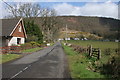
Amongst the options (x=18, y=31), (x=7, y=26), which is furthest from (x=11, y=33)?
(x=18, y=31)

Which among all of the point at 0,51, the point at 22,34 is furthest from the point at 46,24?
the point at 0,51

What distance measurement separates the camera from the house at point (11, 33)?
108 feet

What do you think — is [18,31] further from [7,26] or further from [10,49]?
[10,49]

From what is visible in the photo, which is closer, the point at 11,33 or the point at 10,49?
the point at 10,49

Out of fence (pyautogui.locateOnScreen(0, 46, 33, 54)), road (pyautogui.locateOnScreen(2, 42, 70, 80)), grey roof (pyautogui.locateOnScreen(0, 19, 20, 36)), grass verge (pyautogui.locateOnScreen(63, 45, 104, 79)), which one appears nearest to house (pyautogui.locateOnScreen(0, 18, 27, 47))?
grey roof (pyautogui.locateOnScreen(0, 19, 20, 36))

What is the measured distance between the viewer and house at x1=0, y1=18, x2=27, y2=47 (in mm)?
33062

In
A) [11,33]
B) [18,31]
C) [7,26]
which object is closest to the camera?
[11,33]

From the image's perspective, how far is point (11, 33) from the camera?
110ft

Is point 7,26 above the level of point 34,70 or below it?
above

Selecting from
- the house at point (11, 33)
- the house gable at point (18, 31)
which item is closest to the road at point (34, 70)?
the house at point (11, 33)

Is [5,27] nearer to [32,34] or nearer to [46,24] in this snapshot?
[32,34]

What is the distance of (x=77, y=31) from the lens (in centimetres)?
16175

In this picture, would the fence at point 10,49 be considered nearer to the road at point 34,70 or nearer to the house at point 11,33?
the house at point 11,33

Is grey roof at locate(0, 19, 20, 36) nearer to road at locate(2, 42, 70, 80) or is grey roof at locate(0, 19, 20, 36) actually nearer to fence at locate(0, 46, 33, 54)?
fence at locate(0, 46, 33, 54)
